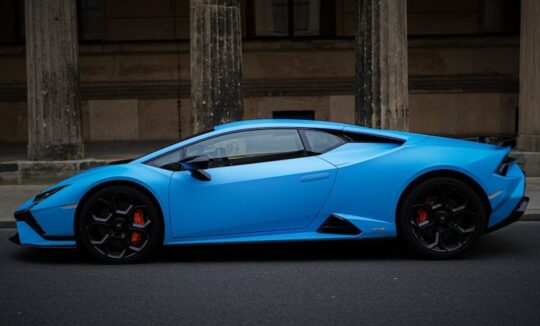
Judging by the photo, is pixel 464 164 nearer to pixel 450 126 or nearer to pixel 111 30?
pixel 450 126

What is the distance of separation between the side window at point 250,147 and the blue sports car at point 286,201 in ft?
0.04

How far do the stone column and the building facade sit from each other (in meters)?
5.26

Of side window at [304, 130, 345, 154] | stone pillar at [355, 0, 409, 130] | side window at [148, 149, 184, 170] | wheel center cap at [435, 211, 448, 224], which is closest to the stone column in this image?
stone pillar at [355, 0, 409, 130]

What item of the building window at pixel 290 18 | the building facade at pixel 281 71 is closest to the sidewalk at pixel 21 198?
the building facade at pixel 281 71

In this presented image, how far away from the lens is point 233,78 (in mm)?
11898

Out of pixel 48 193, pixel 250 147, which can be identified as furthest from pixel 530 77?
pixel 48 193

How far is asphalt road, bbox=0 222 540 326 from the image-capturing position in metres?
5.33

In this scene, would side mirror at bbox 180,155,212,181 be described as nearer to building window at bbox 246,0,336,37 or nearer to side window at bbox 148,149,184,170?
side window at bbox 148,149,184,170

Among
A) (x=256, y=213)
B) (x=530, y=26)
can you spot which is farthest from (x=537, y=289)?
(x=530, y=26)

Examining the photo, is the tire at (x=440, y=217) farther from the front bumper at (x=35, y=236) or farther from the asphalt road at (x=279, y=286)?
the front bumper at (x=35, y=236)

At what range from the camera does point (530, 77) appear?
12.9 meters

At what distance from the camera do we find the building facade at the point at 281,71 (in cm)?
1783

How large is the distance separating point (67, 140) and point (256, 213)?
6.36 meters

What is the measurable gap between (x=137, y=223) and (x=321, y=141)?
1.70 m
